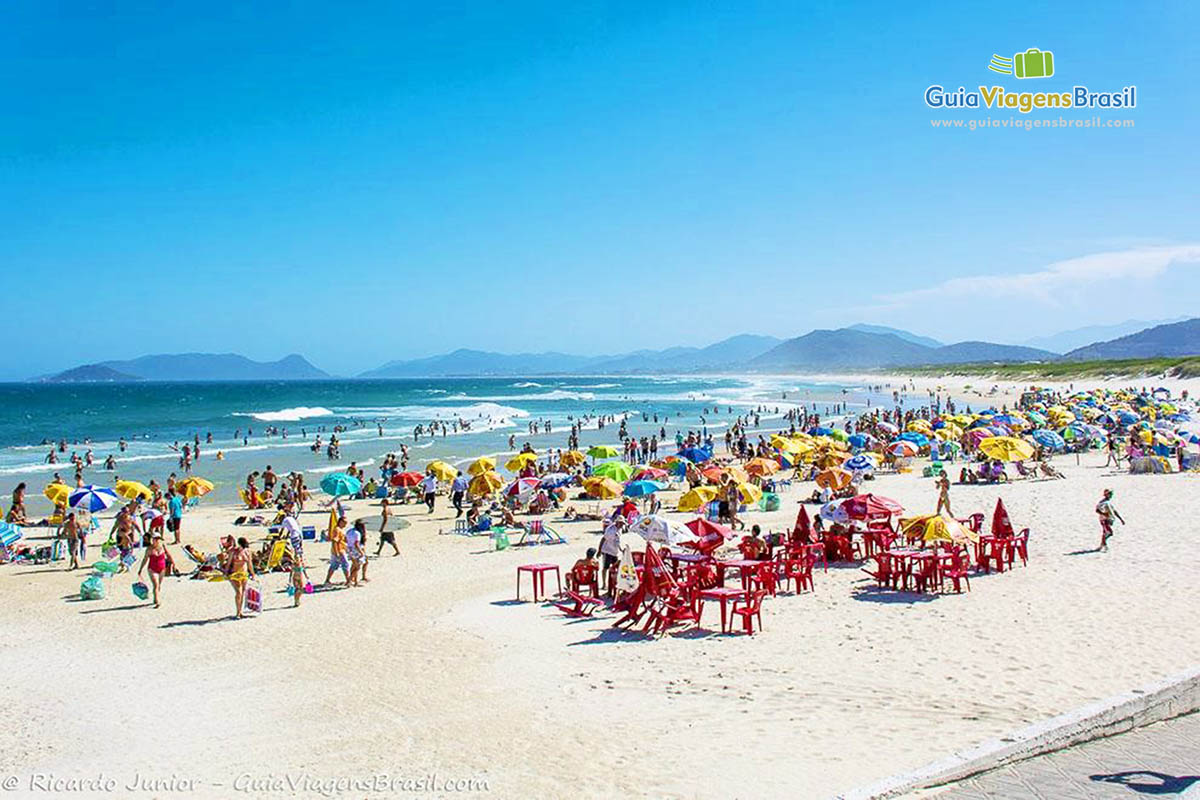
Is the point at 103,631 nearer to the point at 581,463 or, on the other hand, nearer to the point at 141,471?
the point at 581,463

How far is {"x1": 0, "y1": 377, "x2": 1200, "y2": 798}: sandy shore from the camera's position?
6.29 metres

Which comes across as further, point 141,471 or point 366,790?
point 141,471

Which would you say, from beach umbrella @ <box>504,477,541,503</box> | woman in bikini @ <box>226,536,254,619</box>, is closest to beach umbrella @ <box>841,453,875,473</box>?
beach umbrella @ <box>504,477,541,503</box>

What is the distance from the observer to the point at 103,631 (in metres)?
11.4

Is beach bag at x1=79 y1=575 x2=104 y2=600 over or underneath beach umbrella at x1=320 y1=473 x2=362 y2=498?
underneath

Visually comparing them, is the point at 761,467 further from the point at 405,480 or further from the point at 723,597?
the point at 723,597

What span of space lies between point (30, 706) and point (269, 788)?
4164 millimetres

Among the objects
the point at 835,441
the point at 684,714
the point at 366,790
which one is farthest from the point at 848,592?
the point at 835,441

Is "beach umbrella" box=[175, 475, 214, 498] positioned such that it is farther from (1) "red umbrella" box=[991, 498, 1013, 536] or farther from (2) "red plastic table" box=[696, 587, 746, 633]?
(1) "red umbrella" box=[991, 498, 1013, 536]

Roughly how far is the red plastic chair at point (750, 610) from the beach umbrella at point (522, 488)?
34.7 ft

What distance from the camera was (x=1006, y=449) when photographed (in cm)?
2088

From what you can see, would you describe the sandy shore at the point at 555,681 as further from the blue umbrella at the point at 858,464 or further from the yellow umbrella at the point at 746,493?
the blue umbrella at the point at 858,464

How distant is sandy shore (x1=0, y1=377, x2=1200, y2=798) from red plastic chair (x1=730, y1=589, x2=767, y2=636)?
0.79ft

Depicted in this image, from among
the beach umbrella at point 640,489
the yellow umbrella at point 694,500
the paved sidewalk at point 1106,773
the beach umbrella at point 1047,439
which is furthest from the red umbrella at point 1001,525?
the beach umbrella at point 1047,439
